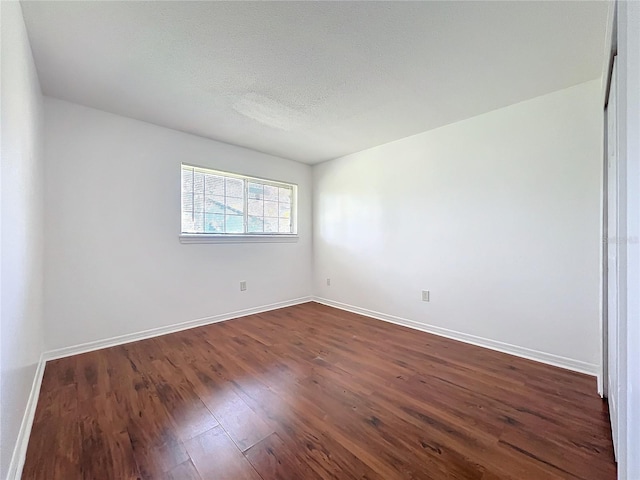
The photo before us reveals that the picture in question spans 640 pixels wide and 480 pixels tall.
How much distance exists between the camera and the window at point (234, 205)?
319cm

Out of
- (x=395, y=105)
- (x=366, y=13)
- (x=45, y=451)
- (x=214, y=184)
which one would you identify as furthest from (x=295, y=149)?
(x=45, y=451)

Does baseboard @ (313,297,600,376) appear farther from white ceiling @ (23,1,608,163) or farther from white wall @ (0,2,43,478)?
white wall @ (0,2,43,478)

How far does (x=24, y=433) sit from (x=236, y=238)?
2438 millimetres

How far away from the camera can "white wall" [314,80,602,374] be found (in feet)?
6.83

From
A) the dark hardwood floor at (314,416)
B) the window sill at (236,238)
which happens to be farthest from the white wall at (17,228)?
the window sill at (236,238)

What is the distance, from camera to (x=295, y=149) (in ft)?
12.0

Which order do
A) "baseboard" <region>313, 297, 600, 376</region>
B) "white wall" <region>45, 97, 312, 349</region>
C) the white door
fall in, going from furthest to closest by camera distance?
"white wall" <region>45, 97, 312, 349</region> < "baseboard" <region>313, 297, 600, 376</region> < the white door

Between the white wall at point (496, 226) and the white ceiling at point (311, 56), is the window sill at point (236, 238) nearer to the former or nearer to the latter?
the white wall at point (496, 226)

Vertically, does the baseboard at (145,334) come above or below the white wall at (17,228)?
below

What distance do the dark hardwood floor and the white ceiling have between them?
2301 mm

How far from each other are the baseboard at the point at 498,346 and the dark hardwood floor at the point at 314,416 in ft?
0.33

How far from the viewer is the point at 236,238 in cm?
352

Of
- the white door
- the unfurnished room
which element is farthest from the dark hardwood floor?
the white door

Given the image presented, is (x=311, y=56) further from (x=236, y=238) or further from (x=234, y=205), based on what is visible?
(x=236, y=238)
